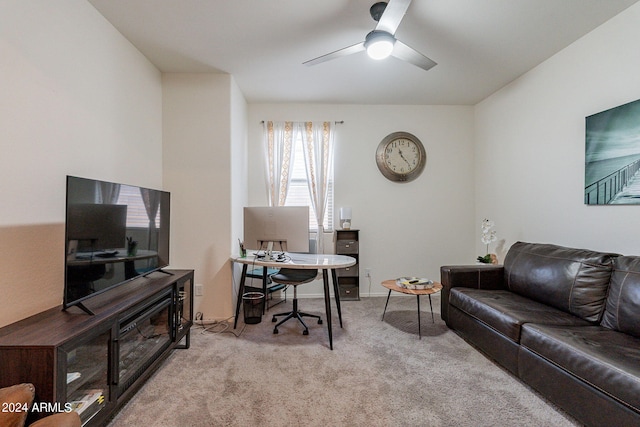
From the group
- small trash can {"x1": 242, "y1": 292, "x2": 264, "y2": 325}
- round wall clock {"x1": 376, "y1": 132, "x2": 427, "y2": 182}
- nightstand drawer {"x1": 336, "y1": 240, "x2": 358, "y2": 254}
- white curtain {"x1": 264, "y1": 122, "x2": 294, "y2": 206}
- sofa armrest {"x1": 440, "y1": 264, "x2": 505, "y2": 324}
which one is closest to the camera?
sofa armrest {"x1": 440, "y1": 264, "x2": 505, "y2": 324}

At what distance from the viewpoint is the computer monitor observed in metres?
2.75

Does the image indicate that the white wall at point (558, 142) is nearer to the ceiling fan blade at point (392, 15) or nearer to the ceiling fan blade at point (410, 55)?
the ceiling fan blade at point (410, 55)

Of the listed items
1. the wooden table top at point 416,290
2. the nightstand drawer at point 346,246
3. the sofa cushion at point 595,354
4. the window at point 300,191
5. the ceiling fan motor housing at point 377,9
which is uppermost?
the ceiling fan motor housing at point 377,9

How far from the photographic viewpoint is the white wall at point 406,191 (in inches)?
162

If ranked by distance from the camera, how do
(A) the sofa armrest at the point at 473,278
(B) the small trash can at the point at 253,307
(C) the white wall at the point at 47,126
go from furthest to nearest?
1. (B) the small trash can at the point at 253,307
2. (A) the sofa armrest at the point at 473,278
3. (C) the white wall at the point at 47,126

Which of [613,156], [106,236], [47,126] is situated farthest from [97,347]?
[613,156]

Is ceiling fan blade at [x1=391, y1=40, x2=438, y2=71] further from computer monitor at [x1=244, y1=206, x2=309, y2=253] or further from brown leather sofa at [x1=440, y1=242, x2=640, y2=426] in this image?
brown leather sofa at [x1=440, y1=242, x2=640, y2=426]

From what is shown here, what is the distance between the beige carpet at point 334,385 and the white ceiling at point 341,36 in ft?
→ 9.13

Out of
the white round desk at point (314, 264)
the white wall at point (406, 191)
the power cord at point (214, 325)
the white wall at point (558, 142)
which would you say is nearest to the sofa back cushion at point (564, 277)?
the white wall at point (558, 142)

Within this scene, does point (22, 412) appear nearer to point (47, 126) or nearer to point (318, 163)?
point (47, 126)

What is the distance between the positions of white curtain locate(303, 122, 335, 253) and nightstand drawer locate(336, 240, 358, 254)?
1.05 ft

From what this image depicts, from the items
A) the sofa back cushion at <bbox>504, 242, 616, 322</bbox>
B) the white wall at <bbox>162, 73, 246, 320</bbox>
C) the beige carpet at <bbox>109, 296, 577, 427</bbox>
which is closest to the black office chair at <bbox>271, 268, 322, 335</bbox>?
the beige carpet at <bbox>109, 296, 577, 427</bbox>

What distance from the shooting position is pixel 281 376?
208cm

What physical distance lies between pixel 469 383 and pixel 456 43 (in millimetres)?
2875
